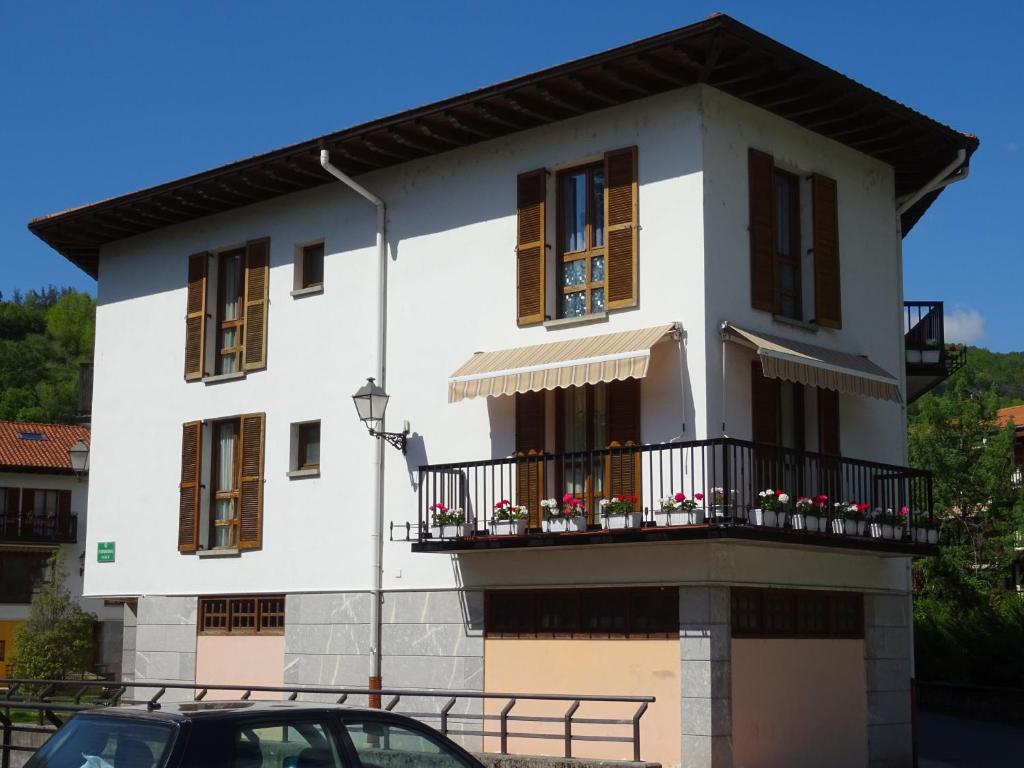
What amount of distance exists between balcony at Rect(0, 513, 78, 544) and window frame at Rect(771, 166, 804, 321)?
4087 centimetres

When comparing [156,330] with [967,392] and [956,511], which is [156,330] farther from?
[967,392]

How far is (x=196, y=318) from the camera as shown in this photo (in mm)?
24203

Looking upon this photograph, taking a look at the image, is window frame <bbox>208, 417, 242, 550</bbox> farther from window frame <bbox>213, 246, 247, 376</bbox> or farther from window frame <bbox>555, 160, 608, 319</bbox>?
window frame <bbox>555, 160, 608, 319</bbox>

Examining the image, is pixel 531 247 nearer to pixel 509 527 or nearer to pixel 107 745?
pixel 509 527

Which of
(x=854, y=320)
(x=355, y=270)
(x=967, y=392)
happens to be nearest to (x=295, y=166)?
(x=355, y=270)

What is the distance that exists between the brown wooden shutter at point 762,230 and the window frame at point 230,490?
9177mm

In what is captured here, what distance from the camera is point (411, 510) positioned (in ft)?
68.4

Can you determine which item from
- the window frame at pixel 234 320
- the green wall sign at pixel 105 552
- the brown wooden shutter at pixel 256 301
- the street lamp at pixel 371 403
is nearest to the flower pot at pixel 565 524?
the street lamp at pixel 371 403

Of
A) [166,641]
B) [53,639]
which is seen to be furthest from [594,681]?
[53,639]

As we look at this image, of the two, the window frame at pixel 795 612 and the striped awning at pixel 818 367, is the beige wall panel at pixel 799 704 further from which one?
the striped awning at pixel 818 367

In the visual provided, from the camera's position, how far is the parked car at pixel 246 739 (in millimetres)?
8133

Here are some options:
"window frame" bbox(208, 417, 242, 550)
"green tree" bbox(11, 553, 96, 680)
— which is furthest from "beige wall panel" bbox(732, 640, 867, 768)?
"green tree" bbox(11, 553, 96, 680)

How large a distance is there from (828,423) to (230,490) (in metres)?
9.87

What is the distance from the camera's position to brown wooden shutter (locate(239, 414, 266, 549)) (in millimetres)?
22938
